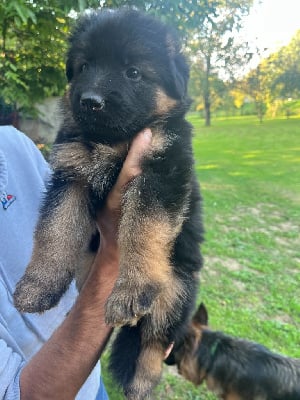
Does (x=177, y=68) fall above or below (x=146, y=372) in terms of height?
above

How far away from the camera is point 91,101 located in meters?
1.63

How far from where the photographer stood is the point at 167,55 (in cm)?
190

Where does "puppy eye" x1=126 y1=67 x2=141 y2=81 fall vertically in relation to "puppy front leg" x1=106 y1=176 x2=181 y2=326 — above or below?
above

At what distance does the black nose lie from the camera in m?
1.62

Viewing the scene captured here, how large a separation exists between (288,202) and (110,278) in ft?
31.3

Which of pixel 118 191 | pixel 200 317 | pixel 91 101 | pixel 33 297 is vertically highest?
pixel 91 101

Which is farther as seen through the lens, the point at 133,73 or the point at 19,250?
the point at 19,250

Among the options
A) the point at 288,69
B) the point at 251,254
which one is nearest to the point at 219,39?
the point at 251,254

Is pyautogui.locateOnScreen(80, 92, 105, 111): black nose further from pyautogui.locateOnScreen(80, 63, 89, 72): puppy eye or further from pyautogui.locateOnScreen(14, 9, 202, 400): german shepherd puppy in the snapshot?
pyautogui.locateOnScreen(80, 63, 89, 72): puppy eye

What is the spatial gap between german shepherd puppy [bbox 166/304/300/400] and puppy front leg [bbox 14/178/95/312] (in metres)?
Result: 1.79

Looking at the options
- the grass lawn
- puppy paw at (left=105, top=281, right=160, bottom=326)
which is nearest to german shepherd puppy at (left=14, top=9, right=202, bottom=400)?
puppy paw at (left=105, top=281, right=160, bottom=326)

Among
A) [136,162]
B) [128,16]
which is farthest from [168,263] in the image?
[128,16]

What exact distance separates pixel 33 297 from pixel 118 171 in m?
0.64

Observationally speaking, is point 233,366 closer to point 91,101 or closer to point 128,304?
point 128,304
